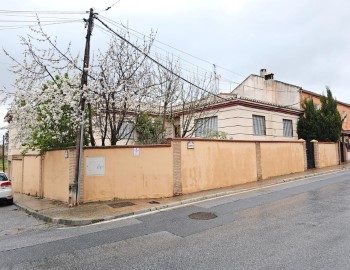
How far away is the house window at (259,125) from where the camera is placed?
62.8 feet

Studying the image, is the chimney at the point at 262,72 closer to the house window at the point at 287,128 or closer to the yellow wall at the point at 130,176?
the house window at the point at 287,128

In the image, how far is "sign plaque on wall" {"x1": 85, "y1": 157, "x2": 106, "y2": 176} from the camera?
10.4 meters

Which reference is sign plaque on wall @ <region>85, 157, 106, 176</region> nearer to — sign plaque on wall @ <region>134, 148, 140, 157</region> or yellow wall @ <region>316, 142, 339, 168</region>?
sign plaque on wall @ <region>134, 148, 140, 157</region>

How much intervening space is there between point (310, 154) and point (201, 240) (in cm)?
1761

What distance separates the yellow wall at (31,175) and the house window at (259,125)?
13.8m

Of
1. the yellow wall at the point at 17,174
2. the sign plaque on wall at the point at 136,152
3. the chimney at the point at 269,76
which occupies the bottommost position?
the yellow wall at the point at 17,174

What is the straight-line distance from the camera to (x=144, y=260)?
14.8 feet

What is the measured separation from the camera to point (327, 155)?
21906mm

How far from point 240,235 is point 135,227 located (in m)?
2.57

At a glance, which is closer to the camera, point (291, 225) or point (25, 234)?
point (291, 225)

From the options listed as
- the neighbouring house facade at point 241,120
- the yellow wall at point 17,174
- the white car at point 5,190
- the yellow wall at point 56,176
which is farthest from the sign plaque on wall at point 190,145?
the yellow wall at point 17,174

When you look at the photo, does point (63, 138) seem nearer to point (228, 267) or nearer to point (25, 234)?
point (25, 234)

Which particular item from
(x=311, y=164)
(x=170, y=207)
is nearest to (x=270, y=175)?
(x=311, y=164)

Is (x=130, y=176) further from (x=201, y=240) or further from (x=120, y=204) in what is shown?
(x=201, y=240)
